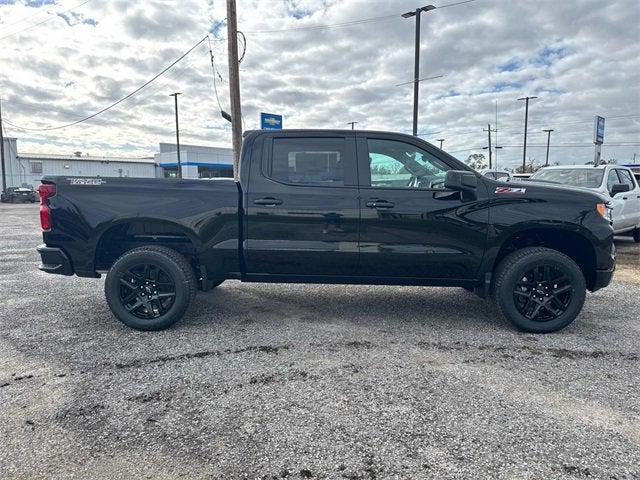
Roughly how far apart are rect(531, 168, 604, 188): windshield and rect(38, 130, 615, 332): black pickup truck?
4.97m

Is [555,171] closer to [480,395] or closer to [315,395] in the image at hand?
[480,395]

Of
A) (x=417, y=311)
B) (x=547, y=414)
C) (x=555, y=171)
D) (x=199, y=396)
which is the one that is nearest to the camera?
(x=547, y=414)

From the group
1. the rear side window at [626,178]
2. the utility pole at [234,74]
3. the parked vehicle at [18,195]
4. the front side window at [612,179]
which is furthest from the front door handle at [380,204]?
the parked vehicle at [18,195]

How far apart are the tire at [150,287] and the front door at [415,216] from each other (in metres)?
1.77

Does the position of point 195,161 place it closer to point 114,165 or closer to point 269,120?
point 114,165

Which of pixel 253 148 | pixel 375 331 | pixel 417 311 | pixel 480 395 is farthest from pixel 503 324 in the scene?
pixel 253 148

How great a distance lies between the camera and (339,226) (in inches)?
163

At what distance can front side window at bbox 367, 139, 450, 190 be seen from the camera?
420cm

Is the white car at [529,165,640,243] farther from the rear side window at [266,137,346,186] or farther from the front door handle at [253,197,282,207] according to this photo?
the front door handle at [253,197,282,207]

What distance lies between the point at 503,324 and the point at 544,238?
3.20 feet

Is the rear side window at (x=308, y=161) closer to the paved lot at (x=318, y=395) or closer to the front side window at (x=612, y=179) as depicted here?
the paved lot at (x=318, y=395)

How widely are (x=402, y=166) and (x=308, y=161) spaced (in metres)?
0.92

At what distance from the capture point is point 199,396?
117 inches

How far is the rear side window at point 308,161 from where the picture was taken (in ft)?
13.9
